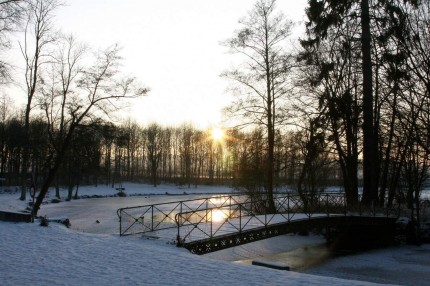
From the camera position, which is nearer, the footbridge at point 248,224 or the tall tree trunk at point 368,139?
the footbridge at point 248,224

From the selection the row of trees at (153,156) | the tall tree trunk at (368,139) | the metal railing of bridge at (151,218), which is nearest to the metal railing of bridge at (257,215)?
the metal railing of bridge at (151,218)

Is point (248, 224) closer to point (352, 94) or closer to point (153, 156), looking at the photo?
point (352, 94)

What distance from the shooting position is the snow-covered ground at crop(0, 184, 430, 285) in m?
8.36

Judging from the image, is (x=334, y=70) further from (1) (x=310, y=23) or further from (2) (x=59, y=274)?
(2) (x=59, y=274)

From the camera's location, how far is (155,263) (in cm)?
999

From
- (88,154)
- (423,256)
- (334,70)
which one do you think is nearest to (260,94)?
(334,70)

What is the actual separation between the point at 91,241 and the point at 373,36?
14.8m

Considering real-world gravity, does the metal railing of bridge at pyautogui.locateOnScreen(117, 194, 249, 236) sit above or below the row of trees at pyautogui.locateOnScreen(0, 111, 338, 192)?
below

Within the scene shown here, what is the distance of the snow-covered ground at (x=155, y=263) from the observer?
836 centimetres

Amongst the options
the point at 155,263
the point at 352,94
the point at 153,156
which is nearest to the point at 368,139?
the point at 352,94

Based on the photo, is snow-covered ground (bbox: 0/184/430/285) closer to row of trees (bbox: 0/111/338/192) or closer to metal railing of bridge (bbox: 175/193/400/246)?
metal railing of bridge (bbox: 175/193/400/246)

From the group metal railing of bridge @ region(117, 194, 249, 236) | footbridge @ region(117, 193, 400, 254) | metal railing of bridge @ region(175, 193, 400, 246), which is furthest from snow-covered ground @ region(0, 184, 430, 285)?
metal railing of bridge @ region(117, 194, 249, 236)

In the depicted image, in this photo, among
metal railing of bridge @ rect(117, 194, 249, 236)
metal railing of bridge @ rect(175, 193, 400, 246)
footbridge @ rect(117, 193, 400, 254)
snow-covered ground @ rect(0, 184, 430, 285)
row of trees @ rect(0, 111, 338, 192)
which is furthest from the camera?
row of trees @ rect(0, 111, 338, 192)

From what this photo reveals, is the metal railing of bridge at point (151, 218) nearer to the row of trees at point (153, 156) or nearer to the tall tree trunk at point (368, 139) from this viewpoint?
the row of trees at point (153, 156)
